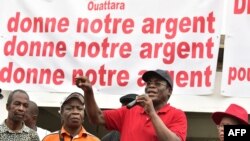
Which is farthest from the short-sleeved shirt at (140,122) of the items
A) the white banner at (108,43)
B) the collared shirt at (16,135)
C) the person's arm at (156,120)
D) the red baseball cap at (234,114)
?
the white banner at (108,43)

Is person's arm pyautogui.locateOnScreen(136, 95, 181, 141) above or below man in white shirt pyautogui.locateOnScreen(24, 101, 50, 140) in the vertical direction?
above

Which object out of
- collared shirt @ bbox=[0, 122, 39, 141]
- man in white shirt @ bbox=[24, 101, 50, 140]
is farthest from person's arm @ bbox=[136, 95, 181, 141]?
man in white shirt @ bbox=[24, 101, 50, 140]

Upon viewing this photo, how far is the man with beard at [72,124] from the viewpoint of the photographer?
410 cm

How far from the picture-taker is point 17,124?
4145mm

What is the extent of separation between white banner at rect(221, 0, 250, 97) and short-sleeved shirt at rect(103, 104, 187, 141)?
7.47ft

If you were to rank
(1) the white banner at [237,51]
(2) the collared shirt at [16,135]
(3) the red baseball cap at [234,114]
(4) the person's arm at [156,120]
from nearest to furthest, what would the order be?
(3) the red baseball cap at [234,114] → (4) the person's arm at [156,120] → (2) the collared shirt at [16,135] → (1) the white banner at [237,51]

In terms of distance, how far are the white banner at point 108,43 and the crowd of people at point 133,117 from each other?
1.69 m

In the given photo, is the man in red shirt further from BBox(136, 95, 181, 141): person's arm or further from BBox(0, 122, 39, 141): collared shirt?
BBox(0, 122, 39, 141): collared shirt

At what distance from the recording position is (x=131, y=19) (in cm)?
615

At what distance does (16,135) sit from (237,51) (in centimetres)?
277

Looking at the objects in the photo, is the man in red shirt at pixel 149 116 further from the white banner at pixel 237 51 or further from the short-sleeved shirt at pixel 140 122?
the white banner at pixel 237 51

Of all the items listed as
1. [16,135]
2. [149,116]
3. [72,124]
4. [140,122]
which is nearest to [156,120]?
[149,116]

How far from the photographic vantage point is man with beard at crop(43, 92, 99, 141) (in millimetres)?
4102

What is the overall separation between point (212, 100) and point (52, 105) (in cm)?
177
